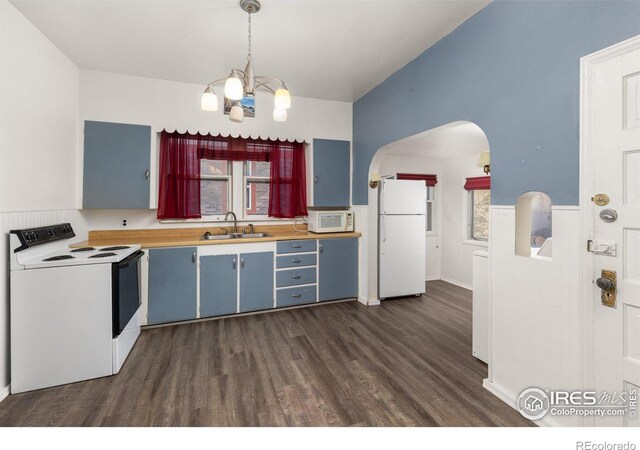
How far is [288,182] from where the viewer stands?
13.6 feet

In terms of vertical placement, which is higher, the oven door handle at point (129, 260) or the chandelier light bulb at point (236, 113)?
the chandelier light bulb at point (236, 113)

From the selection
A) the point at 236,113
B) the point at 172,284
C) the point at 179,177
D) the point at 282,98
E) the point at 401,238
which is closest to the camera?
the point at 282,98

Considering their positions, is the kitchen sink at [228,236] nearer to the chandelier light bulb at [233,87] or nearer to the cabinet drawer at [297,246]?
the cabinet drawer at [297,246]

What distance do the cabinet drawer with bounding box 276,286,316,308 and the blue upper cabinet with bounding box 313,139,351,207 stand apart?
1186 millimetres

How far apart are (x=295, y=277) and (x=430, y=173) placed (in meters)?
3.51

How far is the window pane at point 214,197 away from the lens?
13.0ft

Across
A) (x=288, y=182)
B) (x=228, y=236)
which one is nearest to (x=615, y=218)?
(x=288, y=182)

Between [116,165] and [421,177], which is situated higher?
[421,177]

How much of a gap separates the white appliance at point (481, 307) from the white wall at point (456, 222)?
270cm

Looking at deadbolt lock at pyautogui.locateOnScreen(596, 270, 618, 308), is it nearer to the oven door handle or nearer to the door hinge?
the door hinge

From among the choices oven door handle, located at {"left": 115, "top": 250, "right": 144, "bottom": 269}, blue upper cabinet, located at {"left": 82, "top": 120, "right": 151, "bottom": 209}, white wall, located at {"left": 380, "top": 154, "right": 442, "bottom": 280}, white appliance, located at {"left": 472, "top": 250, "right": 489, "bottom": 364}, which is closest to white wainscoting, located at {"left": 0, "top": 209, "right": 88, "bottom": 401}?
oven door handle, located at {"left": 115, "top": 250, "right": 144, "bottom": 269}

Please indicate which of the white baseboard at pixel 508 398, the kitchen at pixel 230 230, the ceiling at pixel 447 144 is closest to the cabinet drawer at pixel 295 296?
the kitchen at pixel 230 230

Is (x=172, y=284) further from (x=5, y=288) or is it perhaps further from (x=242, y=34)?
(x=242, y=34)

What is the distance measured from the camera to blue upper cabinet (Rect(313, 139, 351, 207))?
4152 millimetres
